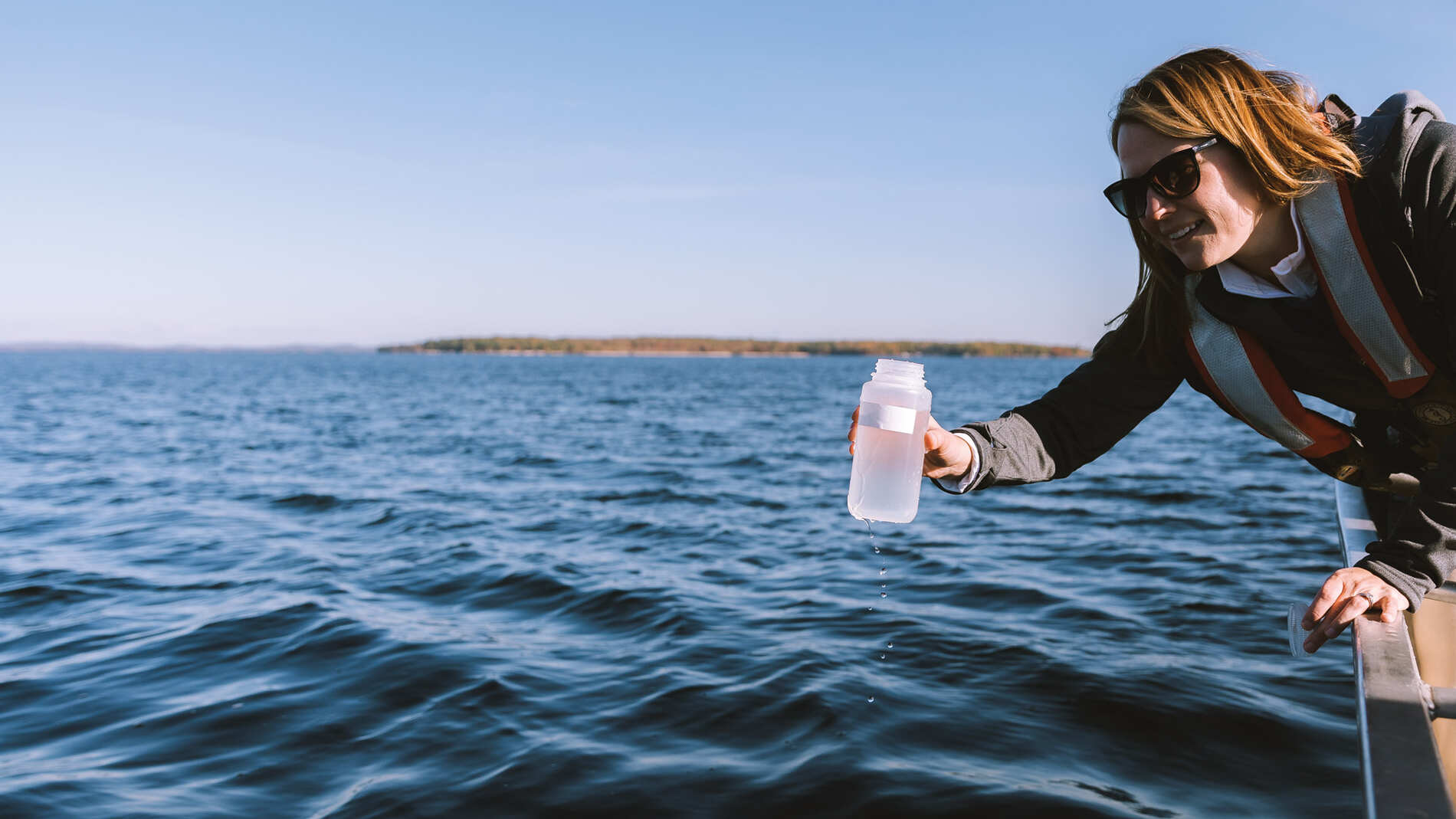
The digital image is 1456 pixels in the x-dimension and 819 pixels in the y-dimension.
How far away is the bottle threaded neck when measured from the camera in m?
2.80

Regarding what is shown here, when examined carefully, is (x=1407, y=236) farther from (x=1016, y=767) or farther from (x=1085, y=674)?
(x=1085, y=674)

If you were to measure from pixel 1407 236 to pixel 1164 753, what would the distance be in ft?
12.1

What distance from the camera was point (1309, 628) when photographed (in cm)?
236

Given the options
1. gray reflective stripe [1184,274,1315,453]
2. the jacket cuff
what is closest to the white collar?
gray reflective stripe [1184,274,1315,453]

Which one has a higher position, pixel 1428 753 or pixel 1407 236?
pixel 1407 236

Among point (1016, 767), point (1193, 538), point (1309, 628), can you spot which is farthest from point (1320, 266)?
point (1193, 538)

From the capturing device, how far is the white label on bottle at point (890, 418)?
2734 millimetres

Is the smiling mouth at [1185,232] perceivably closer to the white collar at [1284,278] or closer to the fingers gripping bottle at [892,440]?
the white collar at [1284,278]

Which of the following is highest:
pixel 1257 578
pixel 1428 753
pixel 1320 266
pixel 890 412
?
pixel 1320 266

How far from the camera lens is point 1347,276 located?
Answer: 252 centimetres

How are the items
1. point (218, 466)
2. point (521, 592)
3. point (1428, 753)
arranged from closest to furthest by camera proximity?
1. point (1428, 753)
2. point (521, 592)
3. point (218, 466)

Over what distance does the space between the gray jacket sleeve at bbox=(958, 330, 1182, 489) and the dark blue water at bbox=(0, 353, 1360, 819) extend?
221 cm

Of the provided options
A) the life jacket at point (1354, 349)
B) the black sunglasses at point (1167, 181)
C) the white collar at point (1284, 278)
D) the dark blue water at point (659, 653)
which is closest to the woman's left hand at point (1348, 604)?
the life jacket at point (1354, 349)

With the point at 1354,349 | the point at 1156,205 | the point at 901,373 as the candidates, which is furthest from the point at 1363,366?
the point at 901,373
